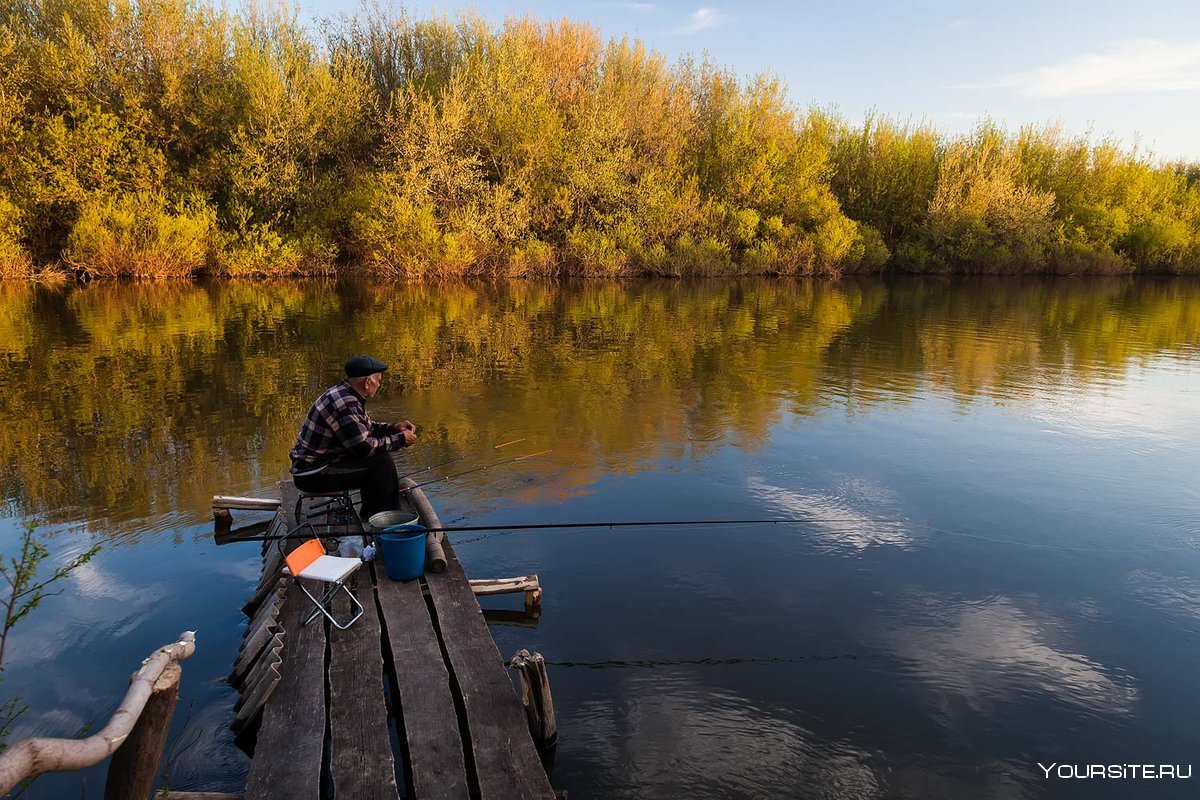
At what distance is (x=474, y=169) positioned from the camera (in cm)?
4350

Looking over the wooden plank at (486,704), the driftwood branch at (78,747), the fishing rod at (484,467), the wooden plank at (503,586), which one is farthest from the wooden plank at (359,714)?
the fishing rod at (484,467)

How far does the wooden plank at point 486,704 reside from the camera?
4.11 metres

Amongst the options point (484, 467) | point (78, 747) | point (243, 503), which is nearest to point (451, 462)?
point (484, 467)

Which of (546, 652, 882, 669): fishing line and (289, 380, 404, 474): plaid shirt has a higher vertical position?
(289, 380, 404, 474): plaid shirt

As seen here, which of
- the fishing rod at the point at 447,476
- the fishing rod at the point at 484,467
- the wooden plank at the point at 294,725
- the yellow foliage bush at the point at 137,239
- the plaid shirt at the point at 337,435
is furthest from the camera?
the yellow foliage bush at the point at 137,239

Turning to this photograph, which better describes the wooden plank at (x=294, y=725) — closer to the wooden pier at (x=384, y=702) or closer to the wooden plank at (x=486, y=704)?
the wooden pier at (x=384, y=702)

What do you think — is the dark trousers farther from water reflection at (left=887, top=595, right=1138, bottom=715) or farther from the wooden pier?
water reflection at (left=887, top=595, right=1138, bottom=715)

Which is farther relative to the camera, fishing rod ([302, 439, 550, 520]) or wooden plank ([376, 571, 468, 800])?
fishing rod ([302, 439, 550, 520])

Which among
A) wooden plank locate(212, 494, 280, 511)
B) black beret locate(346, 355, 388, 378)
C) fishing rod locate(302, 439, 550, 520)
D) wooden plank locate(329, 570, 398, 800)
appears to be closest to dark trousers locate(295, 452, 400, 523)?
fishing rod locate(302, 439, 550, 520)

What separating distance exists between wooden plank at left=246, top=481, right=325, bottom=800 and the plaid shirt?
6.31 ft

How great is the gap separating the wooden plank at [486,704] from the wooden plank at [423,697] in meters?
0.11

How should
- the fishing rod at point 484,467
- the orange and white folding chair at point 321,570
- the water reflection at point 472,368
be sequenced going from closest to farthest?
the orange and white folding chair at point 321,570 < the fishing rod at point 484,467 < the water reflection at point 472,368

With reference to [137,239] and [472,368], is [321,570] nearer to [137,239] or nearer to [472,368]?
[472,368]

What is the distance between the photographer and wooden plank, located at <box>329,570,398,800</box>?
13.3 feet
